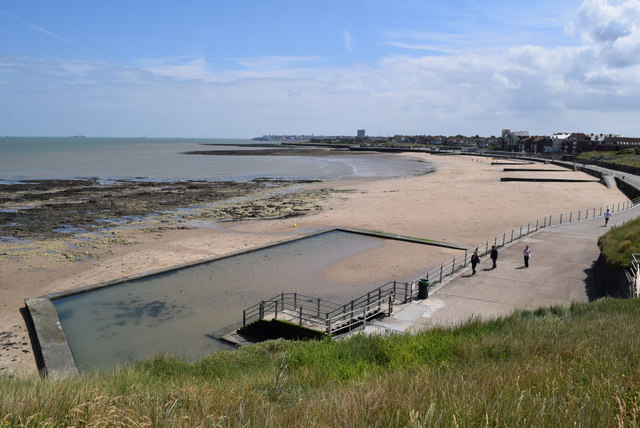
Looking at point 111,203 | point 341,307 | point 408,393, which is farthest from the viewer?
point 111,203

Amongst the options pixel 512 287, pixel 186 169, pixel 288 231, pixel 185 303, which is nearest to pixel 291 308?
pixel 185 303

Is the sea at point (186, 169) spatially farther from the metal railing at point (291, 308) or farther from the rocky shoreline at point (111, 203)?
the metal railing at point (291, 308)

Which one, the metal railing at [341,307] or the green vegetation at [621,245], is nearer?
the metal railing at [341,307]

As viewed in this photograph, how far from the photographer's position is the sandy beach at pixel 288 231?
61.7 feet

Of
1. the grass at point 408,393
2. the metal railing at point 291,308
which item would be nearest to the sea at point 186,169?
the metal railing at point 291,308

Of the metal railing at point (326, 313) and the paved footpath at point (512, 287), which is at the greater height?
the paved footpath at point (512, 287)

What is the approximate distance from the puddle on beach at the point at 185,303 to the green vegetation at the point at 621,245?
849 cm

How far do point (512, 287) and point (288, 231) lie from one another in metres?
16.9

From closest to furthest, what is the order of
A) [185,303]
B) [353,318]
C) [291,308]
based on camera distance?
[353,318]
[291,308]
[185,303]

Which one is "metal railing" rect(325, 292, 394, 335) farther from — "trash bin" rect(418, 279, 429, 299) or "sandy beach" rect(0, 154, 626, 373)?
"sandy beach" rect(0, 154, 626, 373)

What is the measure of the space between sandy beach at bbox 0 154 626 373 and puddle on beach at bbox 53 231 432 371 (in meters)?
1.40

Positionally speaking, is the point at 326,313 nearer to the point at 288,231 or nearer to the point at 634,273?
the point at 634,273

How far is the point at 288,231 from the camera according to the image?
2903cm

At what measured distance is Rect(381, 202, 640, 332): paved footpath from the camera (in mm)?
12367
